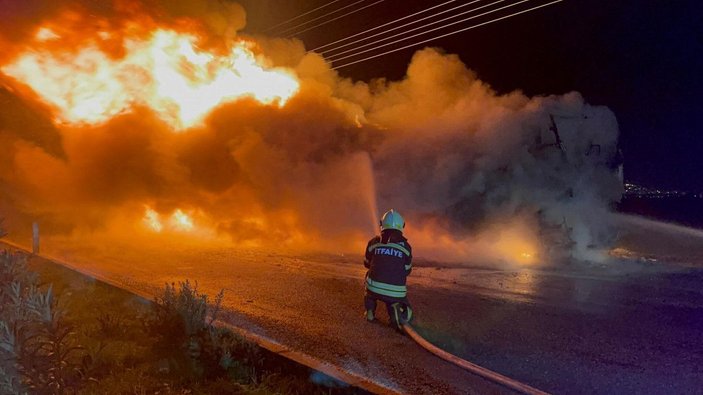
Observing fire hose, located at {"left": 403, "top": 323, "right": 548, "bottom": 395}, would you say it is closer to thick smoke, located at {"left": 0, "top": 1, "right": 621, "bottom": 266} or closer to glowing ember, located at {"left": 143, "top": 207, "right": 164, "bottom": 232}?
thick smoke, located at {"left": 0, "top": 1, "right": 621, "bottom": 266}

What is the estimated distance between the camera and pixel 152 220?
63.4 ft

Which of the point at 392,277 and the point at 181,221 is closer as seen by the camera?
the point at 392,277

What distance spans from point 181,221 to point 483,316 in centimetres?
1373

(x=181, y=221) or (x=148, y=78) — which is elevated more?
(x=148, y=78)

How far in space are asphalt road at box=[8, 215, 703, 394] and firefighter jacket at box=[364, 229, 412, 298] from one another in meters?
0.52

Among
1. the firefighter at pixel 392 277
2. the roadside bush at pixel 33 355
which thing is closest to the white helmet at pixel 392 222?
the firefighter at pixel 392 277

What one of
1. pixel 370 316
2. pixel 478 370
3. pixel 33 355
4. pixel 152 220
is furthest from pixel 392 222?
pixel 152 220

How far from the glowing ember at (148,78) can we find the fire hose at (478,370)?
1198cm

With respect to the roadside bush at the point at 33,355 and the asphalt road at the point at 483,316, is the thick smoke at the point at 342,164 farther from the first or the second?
the roadside bush at the point at 33,355

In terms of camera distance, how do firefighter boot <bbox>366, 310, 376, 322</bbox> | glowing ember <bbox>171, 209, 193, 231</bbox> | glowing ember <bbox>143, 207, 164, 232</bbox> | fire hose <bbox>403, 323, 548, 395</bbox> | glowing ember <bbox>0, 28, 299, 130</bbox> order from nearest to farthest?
fire hose <bbox>403, 323, 548, 395</bbox>
firefighter boot <bbox>366, 310, 376, 322</bbox>
glowing ember <bbox>0, 28, 299, 130</bbox>
glowing ember <bbox>171, 209, 193, 231</bbox>
glowing ember <bbox>143, 207, 164, 232</bbox>

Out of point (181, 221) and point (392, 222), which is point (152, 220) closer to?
point (181, 221)

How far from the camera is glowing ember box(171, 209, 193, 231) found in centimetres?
1852

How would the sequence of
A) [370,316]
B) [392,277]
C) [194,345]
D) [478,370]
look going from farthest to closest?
[370,316] < [392,277] < [478,370] < [194,345]

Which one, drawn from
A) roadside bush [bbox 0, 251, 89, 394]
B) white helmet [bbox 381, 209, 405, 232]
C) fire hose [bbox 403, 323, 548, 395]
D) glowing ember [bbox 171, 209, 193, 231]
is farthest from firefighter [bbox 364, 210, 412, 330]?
glowing ember [bbox 171, 209, 193, 231]
